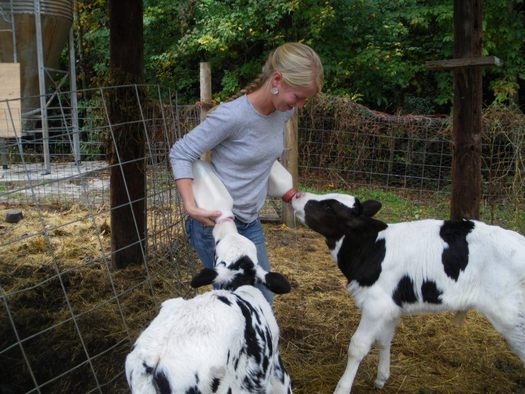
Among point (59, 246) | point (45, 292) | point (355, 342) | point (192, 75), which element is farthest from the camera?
point (192, 75)

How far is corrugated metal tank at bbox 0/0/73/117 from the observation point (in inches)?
384

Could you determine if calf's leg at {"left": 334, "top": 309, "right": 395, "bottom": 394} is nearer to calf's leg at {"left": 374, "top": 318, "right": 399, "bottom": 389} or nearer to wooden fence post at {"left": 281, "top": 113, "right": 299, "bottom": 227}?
calf's leg at {"left": 374, "top": 318, "right": 399, "bottom": 389}

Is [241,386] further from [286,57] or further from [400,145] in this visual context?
[400,145]

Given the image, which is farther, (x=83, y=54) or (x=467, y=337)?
(x=83, y=54)

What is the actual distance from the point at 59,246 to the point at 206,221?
422 cm

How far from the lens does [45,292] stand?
5.04 m

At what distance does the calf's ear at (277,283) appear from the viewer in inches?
105

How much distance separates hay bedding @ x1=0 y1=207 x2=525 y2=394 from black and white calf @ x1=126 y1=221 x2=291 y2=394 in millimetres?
1052

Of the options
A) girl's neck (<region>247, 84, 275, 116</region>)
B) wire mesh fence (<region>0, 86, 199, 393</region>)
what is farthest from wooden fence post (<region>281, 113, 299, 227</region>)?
girl's neck (<region>247, 84, 275, 116</region>)

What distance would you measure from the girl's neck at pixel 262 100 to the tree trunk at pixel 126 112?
5.18 feet

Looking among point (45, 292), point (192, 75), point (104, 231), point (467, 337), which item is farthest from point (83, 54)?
point (467, 337)

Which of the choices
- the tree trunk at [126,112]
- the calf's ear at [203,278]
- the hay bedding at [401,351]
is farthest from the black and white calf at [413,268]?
the tree trunk at [126,112]

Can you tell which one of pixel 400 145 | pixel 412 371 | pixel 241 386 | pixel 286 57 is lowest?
pixel 412 371

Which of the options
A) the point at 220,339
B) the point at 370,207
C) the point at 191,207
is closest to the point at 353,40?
the point at 370,207
